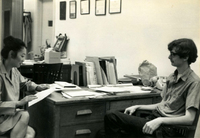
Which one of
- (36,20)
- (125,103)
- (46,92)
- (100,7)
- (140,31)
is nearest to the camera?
(46,92)

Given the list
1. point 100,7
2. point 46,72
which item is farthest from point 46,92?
point 100,7

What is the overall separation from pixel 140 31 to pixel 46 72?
1223 mm

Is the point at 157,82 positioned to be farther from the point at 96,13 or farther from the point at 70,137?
the point at 96,13

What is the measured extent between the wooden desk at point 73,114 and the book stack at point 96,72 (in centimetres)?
48

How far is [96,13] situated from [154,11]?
1.17m

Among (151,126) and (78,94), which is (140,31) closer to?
(78,94)

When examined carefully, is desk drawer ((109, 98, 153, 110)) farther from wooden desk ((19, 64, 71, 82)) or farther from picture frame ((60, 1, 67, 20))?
picture frame ((60, 1, 67, 20))

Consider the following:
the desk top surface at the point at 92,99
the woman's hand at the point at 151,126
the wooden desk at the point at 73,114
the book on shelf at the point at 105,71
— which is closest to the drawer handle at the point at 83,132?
the wooden desk at the point at 73,114

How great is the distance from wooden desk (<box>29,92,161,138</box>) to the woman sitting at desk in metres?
0.19

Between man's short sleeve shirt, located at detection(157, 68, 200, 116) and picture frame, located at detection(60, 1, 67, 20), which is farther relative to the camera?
picture frame, located at detection(60, 1, 67, 20)

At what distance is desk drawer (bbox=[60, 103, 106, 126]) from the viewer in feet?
6.75

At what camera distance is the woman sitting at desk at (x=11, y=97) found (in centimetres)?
176

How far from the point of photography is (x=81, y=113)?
6.95 feet

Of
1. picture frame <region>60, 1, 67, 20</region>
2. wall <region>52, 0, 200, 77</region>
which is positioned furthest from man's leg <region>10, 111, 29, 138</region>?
picture frame <region>60, 1, 67, 20</region>
